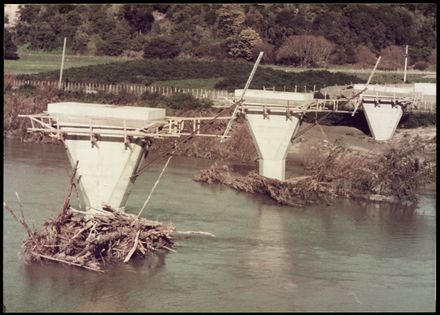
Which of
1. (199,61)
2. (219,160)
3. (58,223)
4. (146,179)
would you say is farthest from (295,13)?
(58,223)

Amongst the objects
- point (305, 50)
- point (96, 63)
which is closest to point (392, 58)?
point (305, 50)

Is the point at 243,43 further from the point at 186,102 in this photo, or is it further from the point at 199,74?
the point at 186,102

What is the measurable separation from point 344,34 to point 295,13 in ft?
18.3

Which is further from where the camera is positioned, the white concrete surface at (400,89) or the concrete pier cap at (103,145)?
the white concrete surface at (400,89)

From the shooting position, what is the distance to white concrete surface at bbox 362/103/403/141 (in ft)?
226

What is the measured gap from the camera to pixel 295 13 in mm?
100688

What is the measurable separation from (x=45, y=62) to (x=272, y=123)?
178 ft

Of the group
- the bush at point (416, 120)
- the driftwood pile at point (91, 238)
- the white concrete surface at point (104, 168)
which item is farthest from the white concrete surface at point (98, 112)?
the bush at point (416, 120)

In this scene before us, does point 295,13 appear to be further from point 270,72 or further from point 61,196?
point 61,196

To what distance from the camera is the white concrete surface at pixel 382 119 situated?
69.0 meters

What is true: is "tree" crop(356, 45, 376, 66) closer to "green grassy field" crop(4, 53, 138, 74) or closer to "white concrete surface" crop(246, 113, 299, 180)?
"green grassy field" crop(4, 53, 138, 74)

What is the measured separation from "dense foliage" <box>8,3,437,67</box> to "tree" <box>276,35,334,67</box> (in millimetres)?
110

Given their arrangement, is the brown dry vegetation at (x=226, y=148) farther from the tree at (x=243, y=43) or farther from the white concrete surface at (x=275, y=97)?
the tree at (x=243, y=43)

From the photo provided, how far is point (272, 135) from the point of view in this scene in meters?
50.2
